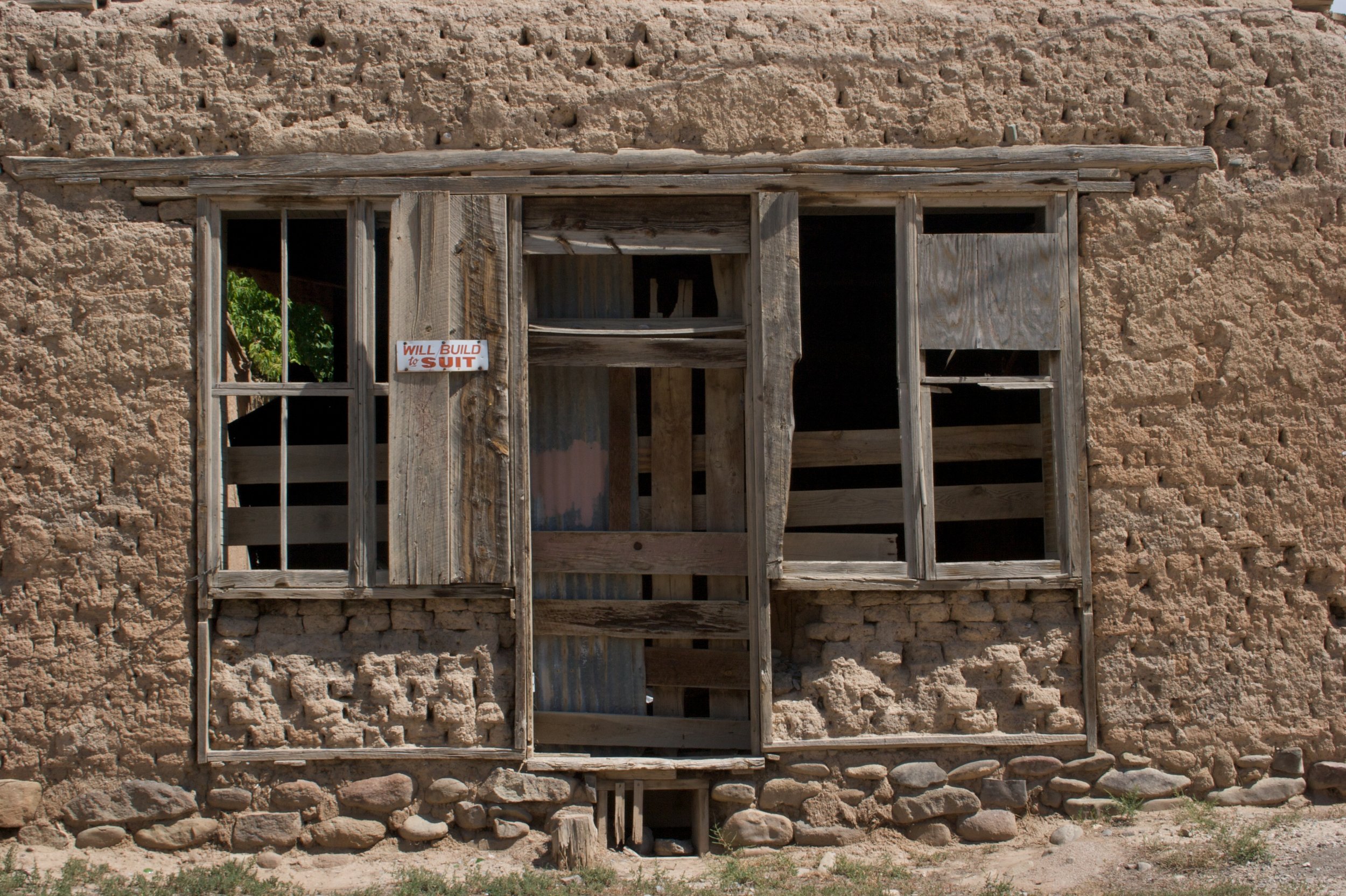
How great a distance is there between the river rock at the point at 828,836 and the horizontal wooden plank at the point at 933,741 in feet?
1.13

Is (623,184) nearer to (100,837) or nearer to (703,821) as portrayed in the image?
(703,821)

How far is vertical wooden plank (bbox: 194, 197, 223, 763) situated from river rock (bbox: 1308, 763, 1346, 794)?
16.1 ft

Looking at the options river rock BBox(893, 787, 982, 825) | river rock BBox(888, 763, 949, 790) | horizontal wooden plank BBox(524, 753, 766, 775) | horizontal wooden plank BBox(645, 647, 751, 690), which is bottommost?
river rock BBox(893, 787, 982, 825)

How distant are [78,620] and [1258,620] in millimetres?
5225

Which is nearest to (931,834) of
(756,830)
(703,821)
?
(756,830)

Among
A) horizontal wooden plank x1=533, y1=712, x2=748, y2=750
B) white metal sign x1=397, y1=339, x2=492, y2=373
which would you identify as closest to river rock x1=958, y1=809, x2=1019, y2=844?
horizontal wooden plank x1=533, y1=712, x2=748, y2=750

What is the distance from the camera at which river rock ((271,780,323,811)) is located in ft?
14.8

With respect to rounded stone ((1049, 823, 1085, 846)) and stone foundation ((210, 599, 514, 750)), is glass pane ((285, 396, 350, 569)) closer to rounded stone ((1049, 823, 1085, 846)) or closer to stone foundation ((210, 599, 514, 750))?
stone foundation ((210, 599, 514, 750))

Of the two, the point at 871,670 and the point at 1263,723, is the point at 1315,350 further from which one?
the point at 871,670

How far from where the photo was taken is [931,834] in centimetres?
454

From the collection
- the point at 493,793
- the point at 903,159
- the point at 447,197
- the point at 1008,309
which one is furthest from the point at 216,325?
the point at 1008,309

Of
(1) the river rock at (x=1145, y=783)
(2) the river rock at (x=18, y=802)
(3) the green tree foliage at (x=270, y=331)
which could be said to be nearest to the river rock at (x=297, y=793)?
(2) the river rock at (x=18, y=802)

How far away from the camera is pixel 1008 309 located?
183 inches

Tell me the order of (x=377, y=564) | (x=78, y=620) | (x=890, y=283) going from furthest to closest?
1. (x=890, y=283)
2. (x=377, y=564)
3. (x=78, y=620)
